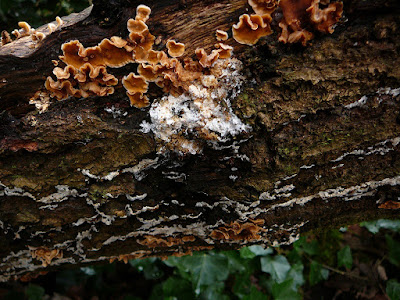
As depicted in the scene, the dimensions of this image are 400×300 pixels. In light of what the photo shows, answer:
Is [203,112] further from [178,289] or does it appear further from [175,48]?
[178,289]

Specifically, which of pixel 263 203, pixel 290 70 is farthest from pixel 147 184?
pixel 290 70

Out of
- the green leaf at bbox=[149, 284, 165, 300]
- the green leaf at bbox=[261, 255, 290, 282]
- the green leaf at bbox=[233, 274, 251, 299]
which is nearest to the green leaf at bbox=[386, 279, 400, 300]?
the green leaf at bbox=[261, 255, 290, 282]

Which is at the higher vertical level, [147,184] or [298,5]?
[298,5]

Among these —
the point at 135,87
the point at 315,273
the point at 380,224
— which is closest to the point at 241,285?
the point at 315,273

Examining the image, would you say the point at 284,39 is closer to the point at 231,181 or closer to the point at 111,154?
the point at 231,181

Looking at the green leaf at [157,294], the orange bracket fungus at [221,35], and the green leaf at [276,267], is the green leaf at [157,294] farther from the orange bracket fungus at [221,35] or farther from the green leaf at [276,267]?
the orange bracket fungus at [221,35]

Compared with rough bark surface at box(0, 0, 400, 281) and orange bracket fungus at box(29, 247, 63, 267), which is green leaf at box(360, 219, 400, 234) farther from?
orange bracket fungus at box(29, 247, 63, 267)
